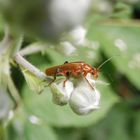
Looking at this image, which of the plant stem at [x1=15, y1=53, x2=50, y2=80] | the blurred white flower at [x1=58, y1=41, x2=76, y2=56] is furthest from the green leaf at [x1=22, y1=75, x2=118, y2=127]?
the plant stem at [x1=15, y1=53, x2=50, y2=80]

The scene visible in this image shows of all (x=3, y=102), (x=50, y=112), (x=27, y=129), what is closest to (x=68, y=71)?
(x=3, y=102)

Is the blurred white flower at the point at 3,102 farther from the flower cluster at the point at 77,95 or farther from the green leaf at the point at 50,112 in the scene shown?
the green leaf at the point at 50,112

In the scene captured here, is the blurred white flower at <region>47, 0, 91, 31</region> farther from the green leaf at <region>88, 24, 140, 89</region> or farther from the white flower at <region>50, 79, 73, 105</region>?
the green leaf at <region>88, 24, 140, 89</region>

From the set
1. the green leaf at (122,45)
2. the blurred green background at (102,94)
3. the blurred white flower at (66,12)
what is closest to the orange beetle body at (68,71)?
the blurred green background at (102,94)

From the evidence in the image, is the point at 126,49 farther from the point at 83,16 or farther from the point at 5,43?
the point at 83,16

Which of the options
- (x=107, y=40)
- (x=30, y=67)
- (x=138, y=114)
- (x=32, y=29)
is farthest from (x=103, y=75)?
(x=32, y=29)

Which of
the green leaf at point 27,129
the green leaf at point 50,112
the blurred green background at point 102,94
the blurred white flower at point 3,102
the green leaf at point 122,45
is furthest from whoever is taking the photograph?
the green leaf at point 122,45

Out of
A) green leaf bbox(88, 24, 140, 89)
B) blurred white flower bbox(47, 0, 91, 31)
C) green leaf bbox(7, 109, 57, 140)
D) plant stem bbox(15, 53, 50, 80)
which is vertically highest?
blurred white flower bbox(47, 0, 91, 31)

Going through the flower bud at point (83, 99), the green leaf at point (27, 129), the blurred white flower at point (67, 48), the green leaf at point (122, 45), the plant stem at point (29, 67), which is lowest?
the green leaf at point (122, 45)
